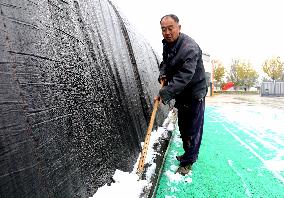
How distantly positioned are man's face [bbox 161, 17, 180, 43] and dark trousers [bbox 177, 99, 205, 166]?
2.63 feet

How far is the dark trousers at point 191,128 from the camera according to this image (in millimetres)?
3830

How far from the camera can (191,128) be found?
3867mm

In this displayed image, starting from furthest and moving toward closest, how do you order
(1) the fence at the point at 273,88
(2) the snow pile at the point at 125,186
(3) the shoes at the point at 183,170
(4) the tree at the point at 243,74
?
(4) the tree at the point at 243,74, (1) the fence at the point at 273,88, (3) the shoes at the point at 183,170, (2) the snow pile at the point at 125,186

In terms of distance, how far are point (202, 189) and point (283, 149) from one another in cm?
274

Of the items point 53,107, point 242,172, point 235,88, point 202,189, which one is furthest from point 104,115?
point 235,88

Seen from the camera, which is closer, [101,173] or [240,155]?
[101,173]

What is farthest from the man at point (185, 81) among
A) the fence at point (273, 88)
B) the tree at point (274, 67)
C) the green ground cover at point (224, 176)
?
the tree at point (274, 67)

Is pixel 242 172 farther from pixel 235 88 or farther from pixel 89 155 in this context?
pixel 235 88

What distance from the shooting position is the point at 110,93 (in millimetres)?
2852

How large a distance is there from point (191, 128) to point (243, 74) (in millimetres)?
70012

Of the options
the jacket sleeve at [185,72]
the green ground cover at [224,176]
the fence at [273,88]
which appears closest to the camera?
the green ground cover at [224,176]

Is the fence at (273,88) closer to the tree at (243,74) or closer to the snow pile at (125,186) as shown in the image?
the tree at (243,74)

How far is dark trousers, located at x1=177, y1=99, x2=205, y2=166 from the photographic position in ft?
12.6

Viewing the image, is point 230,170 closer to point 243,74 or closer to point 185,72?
point 185,72
